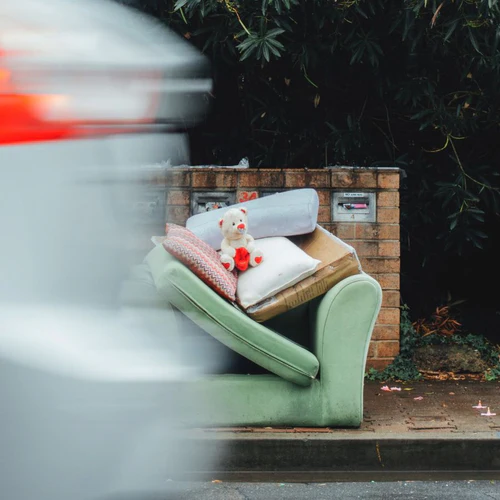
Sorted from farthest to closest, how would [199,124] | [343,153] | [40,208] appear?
1. [199,124]
2. [343,153]
3. [40,208]

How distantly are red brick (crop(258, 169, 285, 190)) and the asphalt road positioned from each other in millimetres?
2444

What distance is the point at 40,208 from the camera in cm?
188

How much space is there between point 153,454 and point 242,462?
7.18 feet

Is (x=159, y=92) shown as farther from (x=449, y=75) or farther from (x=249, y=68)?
(x=449, y=75)

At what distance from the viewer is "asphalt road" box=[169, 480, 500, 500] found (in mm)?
3795

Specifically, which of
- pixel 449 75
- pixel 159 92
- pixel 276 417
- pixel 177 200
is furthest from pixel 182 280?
pixel 449 75

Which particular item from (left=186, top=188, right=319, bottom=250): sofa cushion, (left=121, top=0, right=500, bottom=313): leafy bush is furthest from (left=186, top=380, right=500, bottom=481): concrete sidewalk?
(left=121, top=0, right=500, bottom=313): leafy bush

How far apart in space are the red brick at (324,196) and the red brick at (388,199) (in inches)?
13.9

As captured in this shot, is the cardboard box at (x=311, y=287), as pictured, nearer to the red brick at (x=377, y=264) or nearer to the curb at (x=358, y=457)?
the curb at (x=358, y=457)

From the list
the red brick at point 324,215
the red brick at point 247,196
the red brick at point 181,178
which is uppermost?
the red brick at point 181,178

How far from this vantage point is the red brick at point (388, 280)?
5953mm

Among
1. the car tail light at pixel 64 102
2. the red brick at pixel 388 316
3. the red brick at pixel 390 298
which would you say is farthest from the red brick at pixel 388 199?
the car tail light at pixel 64 102

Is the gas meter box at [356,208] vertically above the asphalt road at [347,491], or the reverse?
the gas meter box at [356,208]

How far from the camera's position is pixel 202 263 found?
438 centimetres
